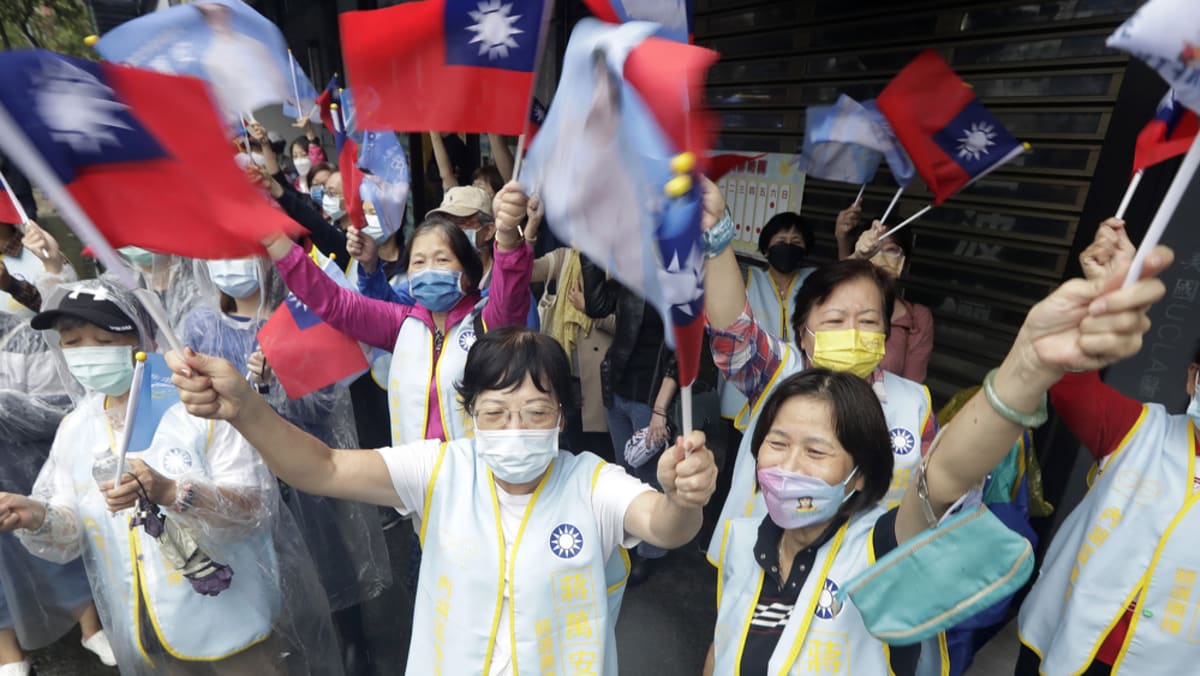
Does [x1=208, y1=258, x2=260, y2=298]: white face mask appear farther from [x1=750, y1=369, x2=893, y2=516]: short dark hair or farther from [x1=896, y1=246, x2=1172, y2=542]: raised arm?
[x1=896, y1=246, x2=1172, y2=542]: raised arm

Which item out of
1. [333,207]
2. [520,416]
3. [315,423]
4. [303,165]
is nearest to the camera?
[520,416]

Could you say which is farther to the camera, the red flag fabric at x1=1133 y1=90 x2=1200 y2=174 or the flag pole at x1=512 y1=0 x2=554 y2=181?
the flag pole at x1=512 y1=0 x2=554 y2=181

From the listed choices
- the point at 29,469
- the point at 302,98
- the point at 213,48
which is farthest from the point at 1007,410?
the point at 302,98

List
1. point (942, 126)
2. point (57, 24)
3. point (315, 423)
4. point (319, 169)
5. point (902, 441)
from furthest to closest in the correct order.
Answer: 1. point (57, 24)
2. point (319, 169)
3. point (315, 423)
4. point (942, 126)
5. point (902, 441)

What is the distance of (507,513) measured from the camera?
181cm

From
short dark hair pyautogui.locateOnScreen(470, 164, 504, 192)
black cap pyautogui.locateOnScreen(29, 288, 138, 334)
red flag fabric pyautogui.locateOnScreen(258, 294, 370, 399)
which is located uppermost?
black cap pyautogui.locateOnScreen(29, 288, 138, 334)

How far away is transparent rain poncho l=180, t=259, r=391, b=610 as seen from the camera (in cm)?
290

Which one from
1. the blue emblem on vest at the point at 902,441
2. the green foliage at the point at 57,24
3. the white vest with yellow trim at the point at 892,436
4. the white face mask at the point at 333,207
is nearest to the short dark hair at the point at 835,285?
the white vest with yellow trim at the point at 892,436

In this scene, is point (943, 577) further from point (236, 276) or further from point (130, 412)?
point (236, 276)

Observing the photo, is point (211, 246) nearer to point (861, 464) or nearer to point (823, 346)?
point (861, 464)

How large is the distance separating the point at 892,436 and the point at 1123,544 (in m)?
0.73

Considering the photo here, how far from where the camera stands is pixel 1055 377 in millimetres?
1078

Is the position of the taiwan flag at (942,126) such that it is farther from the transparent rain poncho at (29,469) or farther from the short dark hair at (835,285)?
the transparent rain poncho at (29,469)

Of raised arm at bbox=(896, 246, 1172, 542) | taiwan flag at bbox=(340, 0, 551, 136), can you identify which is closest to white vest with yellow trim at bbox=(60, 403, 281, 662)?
taiwan flag at bbox=(340, 0, 551, 136)
